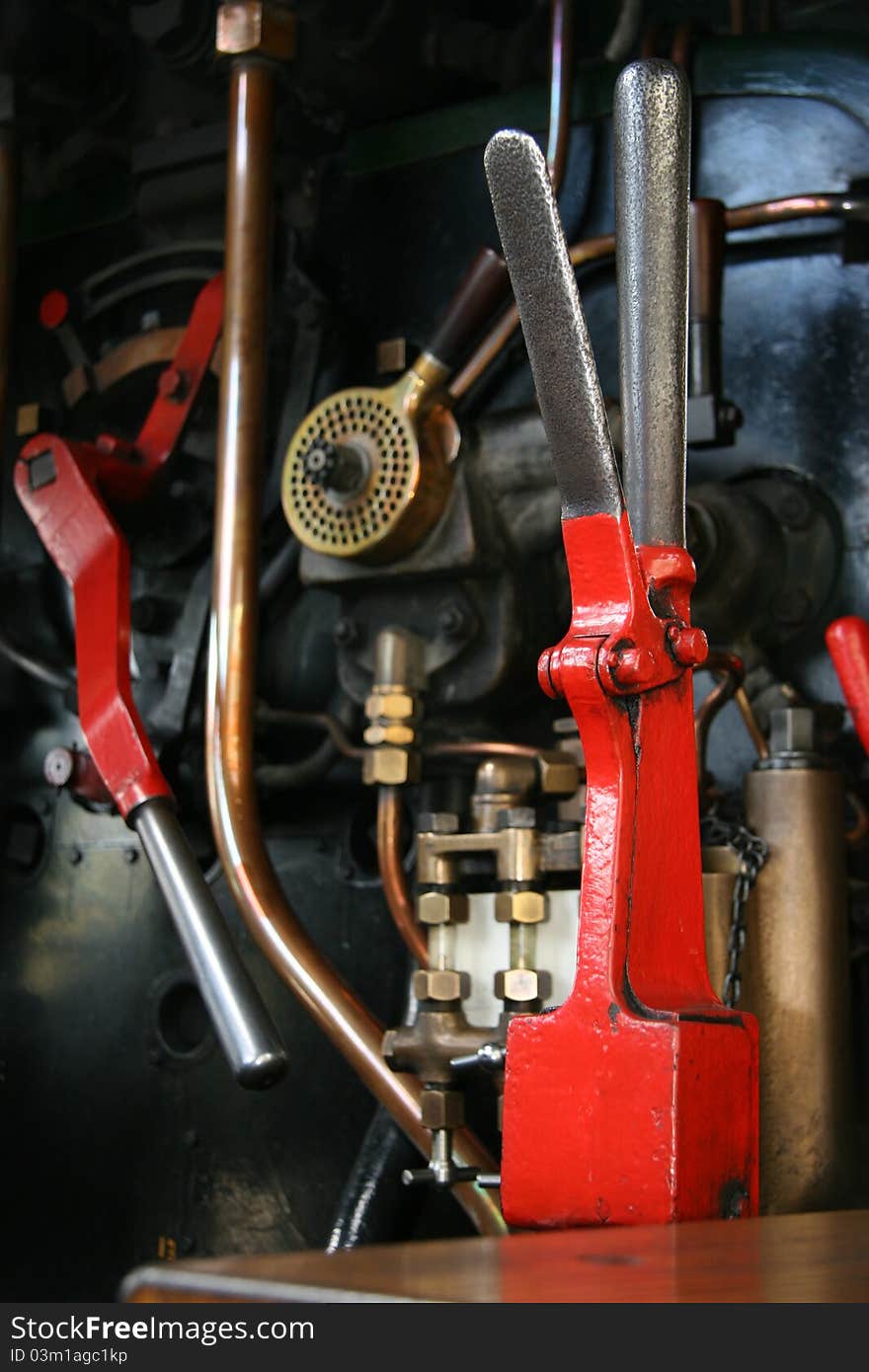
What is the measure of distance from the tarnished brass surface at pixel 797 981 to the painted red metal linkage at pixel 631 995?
366 mm

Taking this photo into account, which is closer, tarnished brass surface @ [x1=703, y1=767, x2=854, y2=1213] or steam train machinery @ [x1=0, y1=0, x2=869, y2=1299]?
steam train machinery @ [x1=0, y1=0, x2=869, y2=1299]

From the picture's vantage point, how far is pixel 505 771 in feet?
4.41

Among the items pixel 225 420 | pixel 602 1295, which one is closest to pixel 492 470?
pixel 225 420

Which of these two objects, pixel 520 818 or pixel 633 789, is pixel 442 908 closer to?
pixel 520 818

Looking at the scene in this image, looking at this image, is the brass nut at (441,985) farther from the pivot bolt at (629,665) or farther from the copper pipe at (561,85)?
the copper pipe at (561,85)

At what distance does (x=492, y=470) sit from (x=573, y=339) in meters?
0.77

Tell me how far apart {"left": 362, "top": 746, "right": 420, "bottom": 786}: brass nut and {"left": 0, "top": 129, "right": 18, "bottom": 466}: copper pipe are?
29.0 inches

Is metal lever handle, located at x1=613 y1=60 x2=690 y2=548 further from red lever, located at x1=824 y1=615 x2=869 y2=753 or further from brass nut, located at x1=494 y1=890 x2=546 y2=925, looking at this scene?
brass nut, located at x1=494 y1=890 x2=546 y2=925

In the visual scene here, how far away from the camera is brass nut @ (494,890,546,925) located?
1282 mm

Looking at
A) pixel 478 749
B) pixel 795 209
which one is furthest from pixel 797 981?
pixel 795 209

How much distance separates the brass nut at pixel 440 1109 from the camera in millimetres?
1263

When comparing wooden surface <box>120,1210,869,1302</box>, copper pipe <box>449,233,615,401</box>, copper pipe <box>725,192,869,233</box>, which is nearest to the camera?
wooden surface <box>120,1210,869,1302</box>

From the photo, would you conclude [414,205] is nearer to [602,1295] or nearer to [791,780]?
[791,780]

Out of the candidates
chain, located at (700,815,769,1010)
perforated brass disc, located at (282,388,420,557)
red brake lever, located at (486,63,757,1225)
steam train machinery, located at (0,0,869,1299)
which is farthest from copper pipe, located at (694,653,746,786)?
red brake lever, located at (486,63,757,1225)
